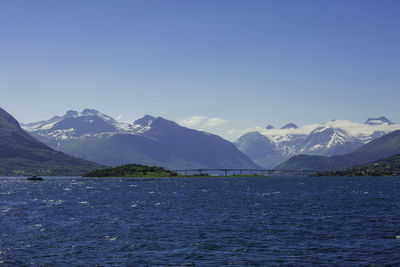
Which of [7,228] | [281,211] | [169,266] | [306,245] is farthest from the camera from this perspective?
[281,211]

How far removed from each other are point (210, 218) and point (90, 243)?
36518 millimetres

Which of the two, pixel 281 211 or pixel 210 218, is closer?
pixel 210 218

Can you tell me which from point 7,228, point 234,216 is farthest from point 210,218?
point 7,228

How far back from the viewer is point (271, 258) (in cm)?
5544

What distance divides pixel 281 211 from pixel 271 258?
57747mm

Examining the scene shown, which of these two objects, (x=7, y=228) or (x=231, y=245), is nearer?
(x=231, y=245)

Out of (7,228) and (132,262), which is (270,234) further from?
(7,228)

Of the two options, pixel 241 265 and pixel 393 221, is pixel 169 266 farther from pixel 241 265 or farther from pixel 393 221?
pixel 393 221

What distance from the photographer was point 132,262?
53625 mm

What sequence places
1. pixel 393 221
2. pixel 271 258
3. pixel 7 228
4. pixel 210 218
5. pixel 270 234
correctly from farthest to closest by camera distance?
pixel 210 218
pixel 393 221
pixel 7 228
pixel 270 234
pixel 271 258

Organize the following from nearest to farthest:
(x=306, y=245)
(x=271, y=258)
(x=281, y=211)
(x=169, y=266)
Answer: (x=169, y=266)
(x=271, y=258)
(x=306, y=245)
(x=281, y=211)

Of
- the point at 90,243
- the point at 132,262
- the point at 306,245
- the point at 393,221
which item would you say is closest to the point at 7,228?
the point at 90,243

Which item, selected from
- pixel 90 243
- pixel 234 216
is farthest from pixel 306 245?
pixel 234 216

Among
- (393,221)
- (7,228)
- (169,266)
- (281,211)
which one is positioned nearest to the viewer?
(169,266)
